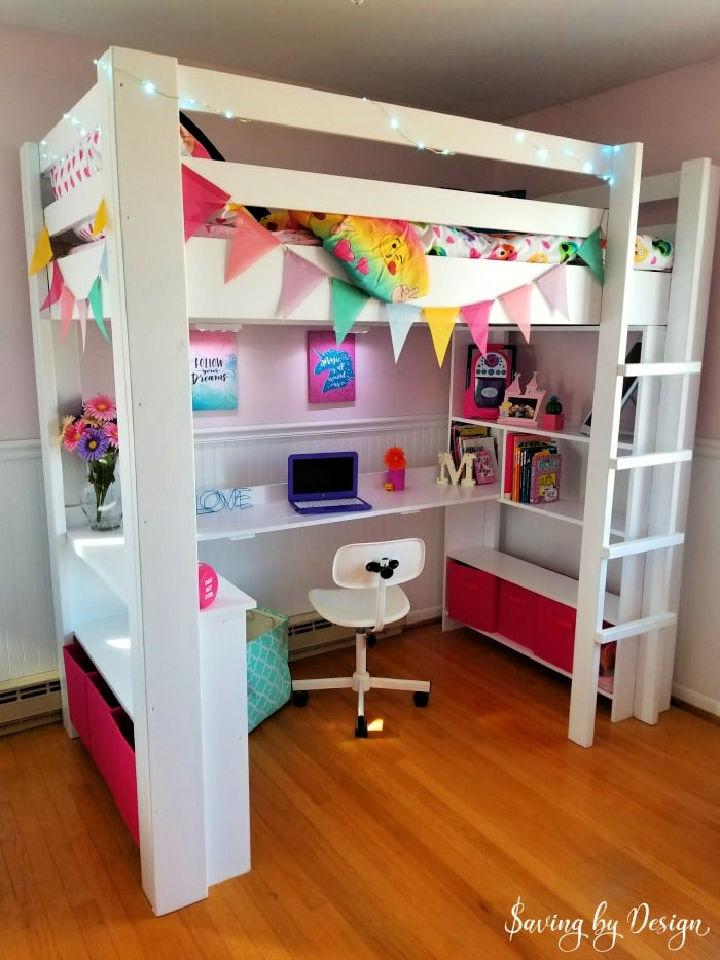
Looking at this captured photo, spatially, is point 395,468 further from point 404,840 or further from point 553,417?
point 404,840

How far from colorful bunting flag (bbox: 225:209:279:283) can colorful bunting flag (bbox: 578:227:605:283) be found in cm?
→ 111

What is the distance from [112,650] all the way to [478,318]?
5.29 ft

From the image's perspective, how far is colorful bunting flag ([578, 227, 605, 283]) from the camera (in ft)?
7.84

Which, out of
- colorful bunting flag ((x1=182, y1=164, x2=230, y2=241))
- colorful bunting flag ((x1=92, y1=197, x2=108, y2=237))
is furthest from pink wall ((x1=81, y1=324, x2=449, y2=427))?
colorful bunting flag ((x1=182, y1=164, x2=230, y2=241))

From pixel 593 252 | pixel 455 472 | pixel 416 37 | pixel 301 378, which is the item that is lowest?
pixel 455 472

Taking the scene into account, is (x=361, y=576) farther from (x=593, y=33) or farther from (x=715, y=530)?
(x=593, y=33)

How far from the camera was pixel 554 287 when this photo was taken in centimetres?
235

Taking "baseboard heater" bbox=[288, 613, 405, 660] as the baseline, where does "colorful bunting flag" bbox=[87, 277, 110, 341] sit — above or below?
above

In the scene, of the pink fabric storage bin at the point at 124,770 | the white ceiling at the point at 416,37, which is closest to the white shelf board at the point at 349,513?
the pink fabric storage bin at the point at 124,770

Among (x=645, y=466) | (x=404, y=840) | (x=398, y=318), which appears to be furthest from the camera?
(x=645, y=466)

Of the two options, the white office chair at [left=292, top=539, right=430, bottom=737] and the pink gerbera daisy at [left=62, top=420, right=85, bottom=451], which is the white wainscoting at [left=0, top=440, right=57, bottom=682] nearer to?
Answer: the pink gerbera daisy at [left=62, top=420, right=85, bottom=451]

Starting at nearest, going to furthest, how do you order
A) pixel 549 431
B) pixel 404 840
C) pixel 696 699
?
pixel 404 840 < pixel 696 699 < pixel 549 431

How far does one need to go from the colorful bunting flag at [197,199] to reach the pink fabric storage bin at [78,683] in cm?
152

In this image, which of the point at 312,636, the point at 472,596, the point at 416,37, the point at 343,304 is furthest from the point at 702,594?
the point at 416,37
